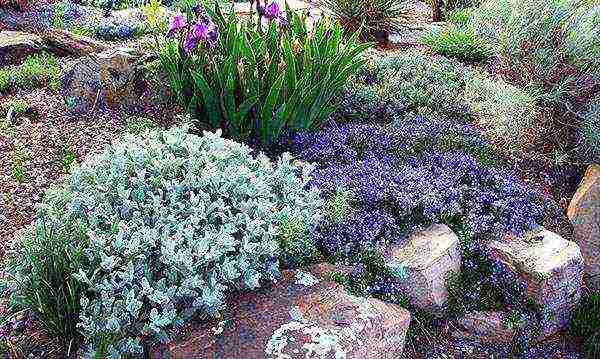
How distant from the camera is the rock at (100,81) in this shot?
476 cm

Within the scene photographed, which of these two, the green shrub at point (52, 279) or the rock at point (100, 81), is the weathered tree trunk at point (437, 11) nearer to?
the rock at point (100, 81)

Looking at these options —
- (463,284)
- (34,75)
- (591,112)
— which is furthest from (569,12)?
(34,75)

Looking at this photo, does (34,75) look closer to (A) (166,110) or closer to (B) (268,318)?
(A) (166,110)

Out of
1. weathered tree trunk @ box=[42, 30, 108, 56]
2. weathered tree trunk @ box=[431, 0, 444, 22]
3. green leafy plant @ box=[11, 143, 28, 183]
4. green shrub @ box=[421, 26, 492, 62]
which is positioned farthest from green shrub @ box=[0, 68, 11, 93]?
→ weathered tree trunk @ box=[431, 0, 444, 22]

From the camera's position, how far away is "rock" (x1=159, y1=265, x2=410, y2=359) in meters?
2.61

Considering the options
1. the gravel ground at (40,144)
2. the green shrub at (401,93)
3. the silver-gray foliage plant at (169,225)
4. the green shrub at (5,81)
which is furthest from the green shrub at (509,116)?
the green shrub at (5,81)

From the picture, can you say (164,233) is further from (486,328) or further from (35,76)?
(35,76)

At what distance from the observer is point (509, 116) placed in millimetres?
4520

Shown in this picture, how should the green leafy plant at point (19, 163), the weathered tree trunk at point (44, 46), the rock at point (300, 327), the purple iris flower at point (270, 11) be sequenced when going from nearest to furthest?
the rock at point (300, 327) < the green leafy plant at point (19, 163) < the purple iris flower at point (270, 11) < the weathered tree trunk at point (44, 46)

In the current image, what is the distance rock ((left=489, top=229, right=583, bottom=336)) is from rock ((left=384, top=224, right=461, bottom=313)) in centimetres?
33

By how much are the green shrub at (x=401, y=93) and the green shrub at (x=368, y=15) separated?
6.18 feet

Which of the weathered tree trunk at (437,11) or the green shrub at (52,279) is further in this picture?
the weathered tree trunk at (437,11)

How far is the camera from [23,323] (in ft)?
9.55

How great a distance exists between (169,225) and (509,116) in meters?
2.77
